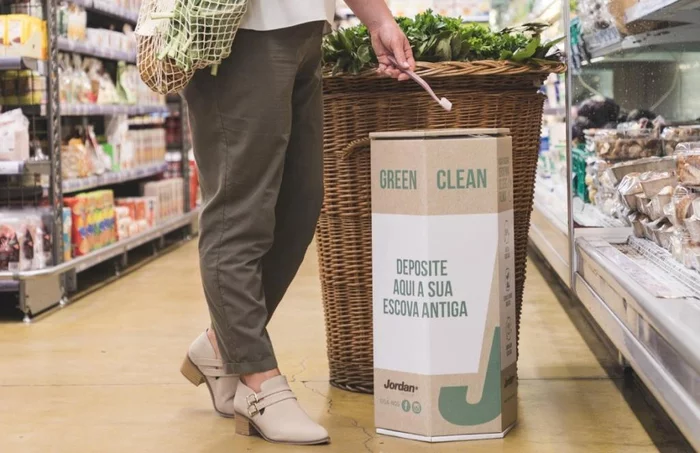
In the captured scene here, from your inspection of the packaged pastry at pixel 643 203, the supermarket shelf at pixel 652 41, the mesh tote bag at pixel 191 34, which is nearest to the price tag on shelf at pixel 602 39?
the supermarket shelf at pixel 652 41

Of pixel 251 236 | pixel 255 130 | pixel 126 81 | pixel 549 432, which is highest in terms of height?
pixel 126 81

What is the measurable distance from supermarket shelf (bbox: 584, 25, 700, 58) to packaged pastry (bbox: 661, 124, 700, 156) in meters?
0.25

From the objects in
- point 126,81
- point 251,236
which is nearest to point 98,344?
point 251,236

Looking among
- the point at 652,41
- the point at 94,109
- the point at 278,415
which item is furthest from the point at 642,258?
the point at 94,109

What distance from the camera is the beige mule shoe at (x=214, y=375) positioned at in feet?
7.57

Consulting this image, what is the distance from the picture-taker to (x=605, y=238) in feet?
9.28

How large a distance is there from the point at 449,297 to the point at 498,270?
118 millimetres

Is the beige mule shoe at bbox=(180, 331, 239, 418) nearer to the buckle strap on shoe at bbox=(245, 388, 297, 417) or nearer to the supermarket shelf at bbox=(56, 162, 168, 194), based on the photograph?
the buckle strap on shoe at bbox=(245, 388, 297, 417)

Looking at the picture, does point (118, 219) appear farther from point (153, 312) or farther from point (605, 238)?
point (605, 238)

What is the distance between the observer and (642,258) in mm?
2449

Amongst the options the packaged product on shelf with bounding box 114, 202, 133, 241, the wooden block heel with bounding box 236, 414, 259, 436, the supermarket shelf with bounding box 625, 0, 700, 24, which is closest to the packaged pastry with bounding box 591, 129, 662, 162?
the supermarket shelf with bounding box 625, 0, 700, 24

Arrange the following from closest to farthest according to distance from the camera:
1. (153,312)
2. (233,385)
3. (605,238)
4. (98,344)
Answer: (233,385)
(605,238)
(98,344)
(153,312)

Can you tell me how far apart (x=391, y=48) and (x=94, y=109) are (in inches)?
105

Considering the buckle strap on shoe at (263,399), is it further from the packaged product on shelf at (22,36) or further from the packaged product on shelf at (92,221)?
the packaged product on shelf at (92,221)
